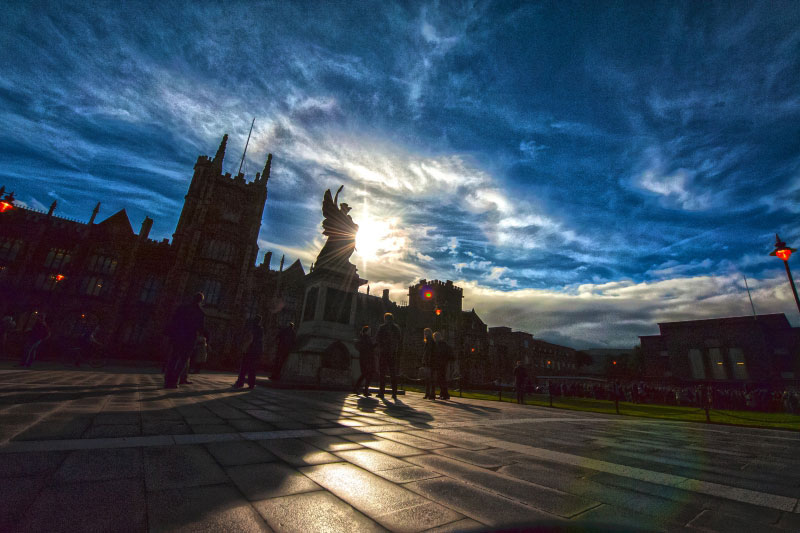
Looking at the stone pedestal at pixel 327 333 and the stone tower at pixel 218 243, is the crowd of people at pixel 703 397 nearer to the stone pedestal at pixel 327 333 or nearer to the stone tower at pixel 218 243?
the stone pedestal at pixel 327 333

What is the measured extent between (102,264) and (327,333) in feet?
111

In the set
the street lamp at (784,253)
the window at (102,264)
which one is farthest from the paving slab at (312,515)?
the window at (102,264)

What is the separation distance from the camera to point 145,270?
105 ft

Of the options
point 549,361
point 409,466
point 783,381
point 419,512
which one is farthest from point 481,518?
point 549,361

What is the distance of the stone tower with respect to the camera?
31.9 meters

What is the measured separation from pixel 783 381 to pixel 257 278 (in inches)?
2196

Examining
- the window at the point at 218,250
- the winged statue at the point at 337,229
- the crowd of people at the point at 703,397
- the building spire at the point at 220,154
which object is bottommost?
the crowd of people at the point at 703,397

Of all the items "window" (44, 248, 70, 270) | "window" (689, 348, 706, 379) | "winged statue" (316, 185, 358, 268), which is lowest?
"window" (689, 348, 706, 379)

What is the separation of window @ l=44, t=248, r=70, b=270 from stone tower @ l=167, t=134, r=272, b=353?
336 inches

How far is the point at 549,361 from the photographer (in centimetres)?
7044

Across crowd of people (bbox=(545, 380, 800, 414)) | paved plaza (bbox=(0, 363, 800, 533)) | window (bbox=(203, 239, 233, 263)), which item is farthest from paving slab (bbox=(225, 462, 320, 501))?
window (bbox=(203, 239, 233, 263))

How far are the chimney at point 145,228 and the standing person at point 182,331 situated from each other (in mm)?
34102

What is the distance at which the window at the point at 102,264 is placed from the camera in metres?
30.6

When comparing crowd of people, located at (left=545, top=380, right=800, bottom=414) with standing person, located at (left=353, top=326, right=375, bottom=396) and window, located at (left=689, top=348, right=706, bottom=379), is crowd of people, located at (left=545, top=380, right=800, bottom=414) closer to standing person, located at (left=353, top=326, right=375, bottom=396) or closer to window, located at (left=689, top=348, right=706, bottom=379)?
standing person, located at (left=353, top=326, right=375, bottom=396)
